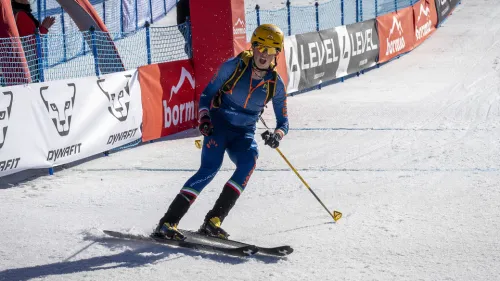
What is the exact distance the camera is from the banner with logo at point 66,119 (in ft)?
28.9

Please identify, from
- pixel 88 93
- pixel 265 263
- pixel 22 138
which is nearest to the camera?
pixel 265 263

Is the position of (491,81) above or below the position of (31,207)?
below

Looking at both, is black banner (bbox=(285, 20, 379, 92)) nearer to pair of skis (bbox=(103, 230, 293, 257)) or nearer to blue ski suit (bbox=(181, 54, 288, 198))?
blue ski suit (bbox=(181, 54, 288, 198))

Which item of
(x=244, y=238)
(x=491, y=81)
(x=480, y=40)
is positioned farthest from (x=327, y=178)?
(x=480, y=40)

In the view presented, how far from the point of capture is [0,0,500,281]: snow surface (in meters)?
6.02

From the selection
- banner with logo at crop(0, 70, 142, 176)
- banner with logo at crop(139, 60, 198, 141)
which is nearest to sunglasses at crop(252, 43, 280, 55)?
banner with logo at crop(0, 70, 142, 176)

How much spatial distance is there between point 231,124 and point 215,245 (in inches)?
42.2

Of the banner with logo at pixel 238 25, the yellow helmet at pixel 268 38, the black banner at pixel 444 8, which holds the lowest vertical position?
the black banner at pixel 444 8

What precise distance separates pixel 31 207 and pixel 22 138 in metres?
1.22

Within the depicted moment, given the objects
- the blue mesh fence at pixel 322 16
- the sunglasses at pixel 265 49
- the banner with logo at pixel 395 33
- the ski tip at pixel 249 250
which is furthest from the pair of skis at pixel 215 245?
the blue mesh fence at pixel 322 16

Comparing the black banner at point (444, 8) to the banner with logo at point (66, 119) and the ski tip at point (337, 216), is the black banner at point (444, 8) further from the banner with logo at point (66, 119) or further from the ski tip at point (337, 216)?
the ski tip at point (337, 216)

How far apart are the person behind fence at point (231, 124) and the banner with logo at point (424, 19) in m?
17.2

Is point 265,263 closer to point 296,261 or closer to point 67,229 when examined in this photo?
point 296,261

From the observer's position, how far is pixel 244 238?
270 inches
